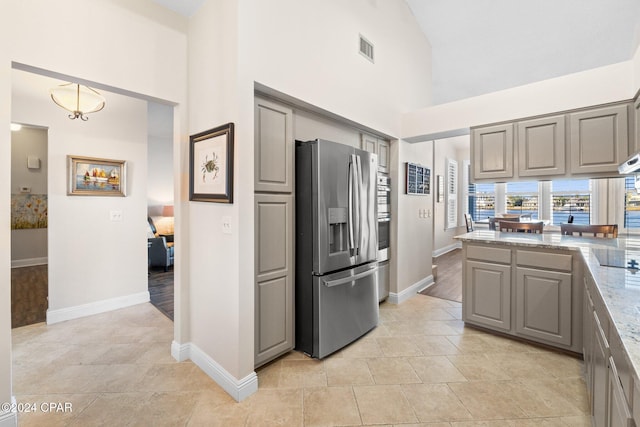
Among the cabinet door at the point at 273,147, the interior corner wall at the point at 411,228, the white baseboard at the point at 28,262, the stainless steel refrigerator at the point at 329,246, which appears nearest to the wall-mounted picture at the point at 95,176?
the cabinet door at the point at 273,147

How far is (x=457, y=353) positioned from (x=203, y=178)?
2.60 metres

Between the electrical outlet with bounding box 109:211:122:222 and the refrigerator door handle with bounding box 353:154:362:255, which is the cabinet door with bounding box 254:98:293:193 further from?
the electrical outlet with bounding box 109:211:122:222

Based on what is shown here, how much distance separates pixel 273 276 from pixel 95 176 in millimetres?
2672

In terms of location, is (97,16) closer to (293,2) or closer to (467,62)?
(293,2)

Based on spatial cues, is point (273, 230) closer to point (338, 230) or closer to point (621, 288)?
point (338, 230)

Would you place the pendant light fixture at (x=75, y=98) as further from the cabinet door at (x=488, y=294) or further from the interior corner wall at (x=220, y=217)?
the cabinet door at (x=488, y=294)

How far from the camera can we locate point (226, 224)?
2.03 metres

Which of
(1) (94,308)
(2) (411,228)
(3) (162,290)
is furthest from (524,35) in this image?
(1) (94,308)

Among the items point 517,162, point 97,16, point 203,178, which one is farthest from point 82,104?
point 517,162

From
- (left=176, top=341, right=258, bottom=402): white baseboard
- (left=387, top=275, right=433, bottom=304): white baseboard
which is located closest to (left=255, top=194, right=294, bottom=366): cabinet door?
(left=176, top=341, right=258, bottom=402): white baseboard

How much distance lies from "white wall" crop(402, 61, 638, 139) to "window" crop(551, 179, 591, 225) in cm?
375

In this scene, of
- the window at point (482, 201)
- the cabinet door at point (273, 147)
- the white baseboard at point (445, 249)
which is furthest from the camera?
the window at point (482, 201)

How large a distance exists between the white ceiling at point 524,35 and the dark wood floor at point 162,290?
208 inches

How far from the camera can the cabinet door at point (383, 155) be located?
367 cm
